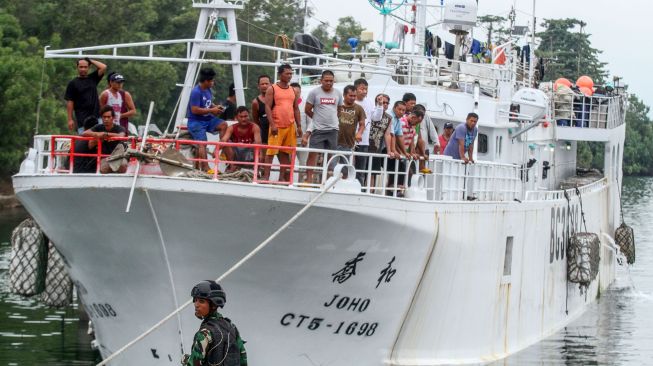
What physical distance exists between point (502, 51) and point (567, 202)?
14.4 feet

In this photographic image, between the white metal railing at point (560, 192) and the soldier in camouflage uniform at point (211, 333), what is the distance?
13168 mm

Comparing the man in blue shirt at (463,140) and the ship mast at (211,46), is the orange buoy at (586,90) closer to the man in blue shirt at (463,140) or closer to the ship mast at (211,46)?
the man in blue shirt at (463,140)

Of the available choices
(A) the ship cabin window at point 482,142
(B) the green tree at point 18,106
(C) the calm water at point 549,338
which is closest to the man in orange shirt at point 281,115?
(C) the calm water at point 549,338

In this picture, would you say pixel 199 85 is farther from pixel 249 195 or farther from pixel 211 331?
pixel 211 331

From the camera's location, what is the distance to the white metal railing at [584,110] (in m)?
33.8

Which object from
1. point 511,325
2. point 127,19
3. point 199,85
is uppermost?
point 127,19

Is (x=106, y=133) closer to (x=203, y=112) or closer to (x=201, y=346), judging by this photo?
(x=203, y=112)

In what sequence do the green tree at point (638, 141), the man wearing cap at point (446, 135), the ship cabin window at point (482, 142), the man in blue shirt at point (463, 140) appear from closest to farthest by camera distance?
the man in blue shirt at point (463, 140) → the man wearing cap at point (446, 135) → the ship cabin window at point (482, 142) → the green tree at point (638, 141)

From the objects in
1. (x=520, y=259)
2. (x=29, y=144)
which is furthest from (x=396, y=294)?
(x=29, y=144)

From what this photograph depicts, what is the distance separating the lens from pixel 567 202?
29609 mm

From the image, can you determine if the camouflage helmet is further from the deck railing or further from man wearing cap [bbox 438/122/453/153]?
man wearing cap [bbox 438/122/453/153]

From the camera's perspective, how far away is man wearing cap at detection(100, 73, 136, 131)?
2030 centimetres

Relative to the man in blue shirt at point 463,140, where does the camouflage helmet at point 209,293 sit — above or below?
below

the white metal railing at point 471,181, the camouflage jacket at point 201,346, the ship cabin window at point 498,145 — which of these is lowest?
the camouflage jacket at point 201,346
